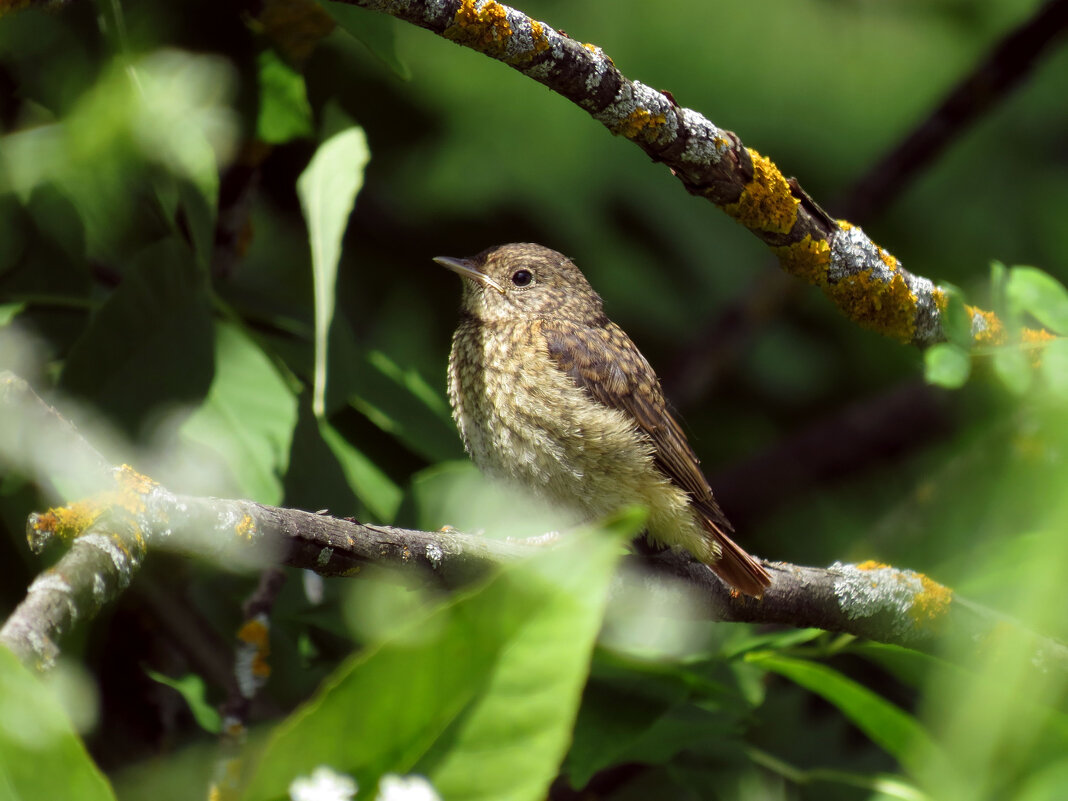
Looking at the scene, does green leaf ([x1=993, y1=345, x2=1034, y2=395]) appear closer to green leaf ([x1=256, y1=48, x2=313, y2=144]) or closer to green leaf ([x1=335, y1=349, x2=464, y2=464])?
green leaf ([x1=335, y1=349, x2=464, y2=464])

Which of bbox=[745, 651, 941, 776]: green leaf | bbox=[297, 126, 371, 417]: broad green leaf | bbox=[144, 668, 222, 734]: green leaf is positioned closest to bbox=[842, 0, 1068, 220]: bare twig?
bbox=[297, 126, 371, 417]: broad green leaf

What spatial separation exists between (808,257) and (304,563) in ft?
4.43

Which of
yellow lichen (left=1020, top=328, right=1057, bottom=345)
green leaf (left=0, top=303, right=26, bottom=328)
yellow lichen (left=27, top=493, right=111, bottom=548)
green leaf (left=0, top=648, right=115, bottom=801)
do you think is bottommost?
green leaf (left=0, top=303, right=26, bottom=328)

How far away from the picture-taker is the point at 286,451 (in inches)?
94.2

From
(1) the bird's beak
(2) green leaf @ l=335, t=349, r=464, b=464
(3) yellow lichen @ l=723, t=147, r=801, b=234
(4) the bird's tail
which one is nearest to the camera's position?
(3) yellow lichen @ l=723, t=147, r=801, b=234

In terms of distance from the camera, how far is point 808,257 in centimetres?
245

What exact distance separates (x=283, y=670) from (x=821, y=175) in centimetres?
303

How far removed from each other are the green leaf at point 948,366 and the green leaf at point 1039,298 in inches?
5.6

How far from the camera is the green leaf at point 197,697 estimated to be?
241 centimetres

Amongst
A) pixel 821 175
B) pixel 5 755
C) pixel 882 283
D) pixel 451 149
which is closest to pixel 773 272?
pixel 821 175

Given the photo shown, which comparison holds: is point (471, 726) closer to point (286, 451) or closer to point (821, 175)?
point (286, 451)

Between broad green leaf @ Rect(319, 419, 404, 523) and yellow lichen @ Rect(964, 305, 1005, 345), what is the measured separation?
1428 millimetres

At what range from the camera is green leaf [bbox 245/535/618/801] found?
103cm

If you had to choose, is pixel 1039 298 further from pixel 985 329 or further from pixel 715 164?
pixel 715 164
